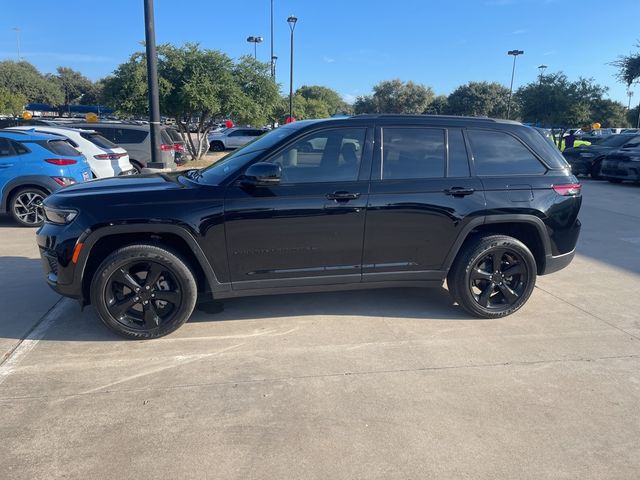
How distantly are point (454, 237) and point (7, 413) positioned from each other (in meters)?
3.66

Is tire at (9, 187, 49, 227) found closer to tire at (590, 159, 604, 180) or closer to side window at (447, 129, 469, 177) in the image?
side window at (447, 129, 469, 177)

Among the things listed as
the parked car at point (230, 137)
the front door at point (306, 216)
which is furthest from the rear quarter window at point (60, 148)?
the parked car at point (230, 137)

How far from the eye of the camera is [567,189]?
472cm

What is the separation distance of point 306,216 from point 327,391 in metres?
1.46

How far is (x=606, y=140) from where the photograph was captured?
18891 mm

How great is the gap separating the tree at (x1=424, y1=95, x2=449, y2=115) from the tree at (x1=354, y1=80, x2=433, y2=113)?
841 mm

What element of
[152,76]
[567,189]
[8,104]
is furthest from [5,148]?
[8,104]

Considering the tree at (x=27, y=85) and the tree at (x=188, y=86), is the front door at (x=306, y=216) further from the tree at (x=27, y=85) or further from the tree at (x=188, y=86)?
the tree at (x=27, y=85)

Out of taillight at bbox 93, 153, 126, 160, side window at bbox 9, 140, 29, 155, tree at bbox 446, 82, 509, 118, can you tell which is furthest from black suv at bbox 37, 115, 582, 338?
tree at bbox 446, 82, 509, 118

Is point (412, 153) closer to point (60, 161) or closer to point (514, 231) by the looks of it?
point (514, 231)

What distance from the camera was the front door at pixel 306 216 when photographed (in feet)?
13.4

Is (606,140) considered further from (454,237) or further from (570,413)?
(570,413)

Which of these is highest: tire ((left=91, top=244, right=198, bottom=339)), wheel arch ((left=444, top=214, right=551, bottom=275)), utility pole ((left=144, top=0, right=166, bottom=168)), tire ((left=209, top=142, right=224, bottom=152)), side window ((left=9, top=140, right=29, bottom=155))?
utility pole ((left=144, top=0, right=166, bottom=168))

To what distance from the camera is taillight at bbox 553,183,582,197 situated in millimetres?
4691
